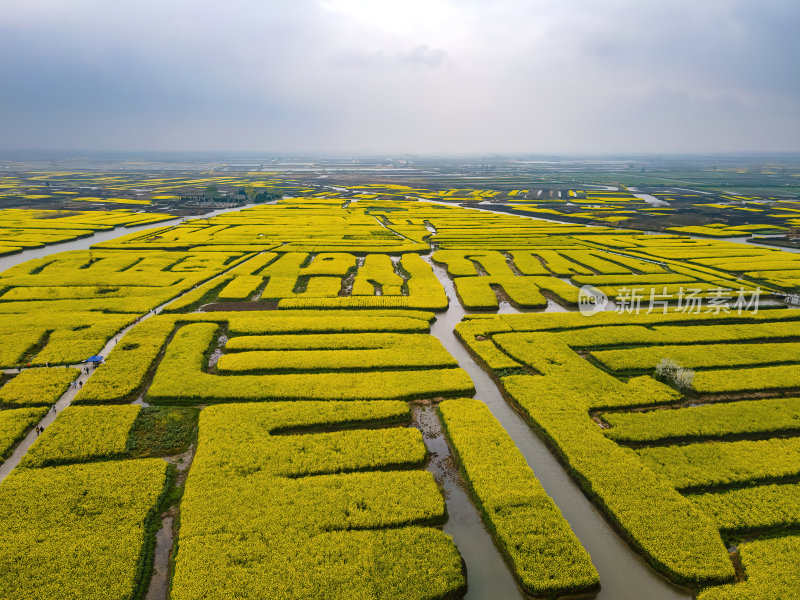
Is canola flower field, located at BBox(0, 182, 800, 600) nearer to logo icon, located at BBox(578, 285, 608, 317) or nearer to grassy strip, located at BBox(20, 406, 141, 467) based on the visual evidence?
grassy strip, located at BBox(20, 406, 141, 467)

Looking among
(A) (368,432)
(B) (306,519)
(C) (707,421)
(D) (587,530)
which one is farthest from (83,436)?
(C) (707,421)

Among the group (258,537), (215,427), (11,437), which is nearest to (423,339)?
(215,427)

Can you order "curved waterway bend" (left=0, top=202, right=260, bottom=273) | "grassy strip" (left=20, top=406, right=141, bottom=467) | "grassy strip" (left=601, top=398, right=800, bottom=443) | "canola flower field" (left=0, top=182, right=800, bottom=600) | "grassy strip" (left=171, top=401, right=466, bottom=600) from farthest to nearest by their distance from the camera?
"curved waterway bend" (left=0, top=202, right=260, bottom=273), "grassy strip" (left=601, top=398, right=800, bottom=443), "grassy strip" (left=20, top=406, right=141, bottom=467), "canola flower field" (left=0, top=182, right=800, bottom=600), "grassy strip" (left=171, top=401, right=466, bottom=600)

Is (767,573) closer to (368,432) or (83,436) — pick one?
(368,432)

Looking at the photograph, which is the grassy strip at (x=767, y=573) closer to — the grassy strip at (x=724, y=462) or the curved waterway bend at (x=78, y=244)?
the grassy strip at (x=724, y=462)

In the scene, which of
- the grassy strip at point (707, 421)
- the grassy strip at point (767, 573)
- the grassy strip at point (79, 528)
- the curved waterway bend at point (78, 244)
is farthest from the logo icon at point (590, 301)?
the curved waterway bend at point (78, 244)

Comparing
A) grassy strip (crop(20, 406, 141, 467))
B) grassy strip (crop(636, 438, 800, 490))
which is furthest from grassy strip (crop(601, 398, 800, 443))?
grassy strip (crop(20, 406, 141, 467))
